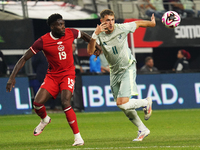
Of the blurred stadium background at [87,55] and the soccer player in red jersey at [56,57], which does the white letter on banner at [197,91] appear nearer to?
the blurred stadium background at [87,55]

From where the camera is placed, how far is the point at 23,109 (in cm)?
1648

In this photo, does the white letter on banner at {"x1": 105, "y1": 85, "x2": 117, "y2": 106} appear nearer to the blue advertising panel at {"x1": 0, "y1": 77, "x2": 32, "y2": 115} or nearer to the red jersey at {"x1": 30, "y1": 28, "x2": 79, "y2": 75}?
the blue advertising panel at {"x1": 0, "y1": 77, "x2": 32, "y2": 115}

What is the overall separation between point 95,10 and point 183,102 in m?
6.02

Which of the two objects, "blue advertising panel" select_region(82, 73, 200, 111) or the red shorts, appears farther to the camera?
"blue advertising panel" select_region(82, 73, 200, 111)

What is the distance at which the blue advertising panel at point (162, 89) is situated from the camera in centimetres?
1716

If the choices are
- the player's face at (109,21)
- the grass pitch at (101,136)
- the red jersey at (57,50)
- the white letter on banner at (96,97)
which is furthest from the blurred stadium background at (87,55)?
the player's face at (109,21)

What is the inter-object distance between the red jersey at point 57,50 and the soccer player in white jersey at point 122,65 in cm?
57

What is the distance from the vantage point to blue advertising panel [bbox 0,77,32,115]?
1627cm

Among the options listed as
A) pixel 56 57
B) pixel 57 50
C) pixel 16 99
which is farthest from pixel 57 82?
pixel 16 99

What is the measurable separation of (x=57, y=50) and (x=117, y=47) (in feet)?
3.46

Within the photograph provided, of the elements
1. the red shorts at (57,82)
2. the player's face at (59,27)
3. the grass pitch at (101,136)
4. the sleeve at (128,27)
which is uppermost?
the player's face at (59,27)

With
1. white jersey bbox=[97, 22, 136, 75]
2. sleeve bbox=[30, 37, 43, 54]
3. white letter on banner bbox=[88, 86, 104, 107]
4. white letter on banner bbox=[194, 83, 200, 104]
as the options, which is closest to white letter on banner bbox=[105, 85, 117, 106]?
white letter on banner bbox=[88, 86, 104, 107]

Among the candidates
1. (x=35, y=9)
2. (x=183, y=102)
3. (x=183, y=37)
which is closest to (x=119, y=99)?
(x=183, y=102)

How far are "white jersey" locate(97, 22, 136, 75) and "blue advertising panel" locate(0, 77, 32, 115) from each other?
27.0ft
